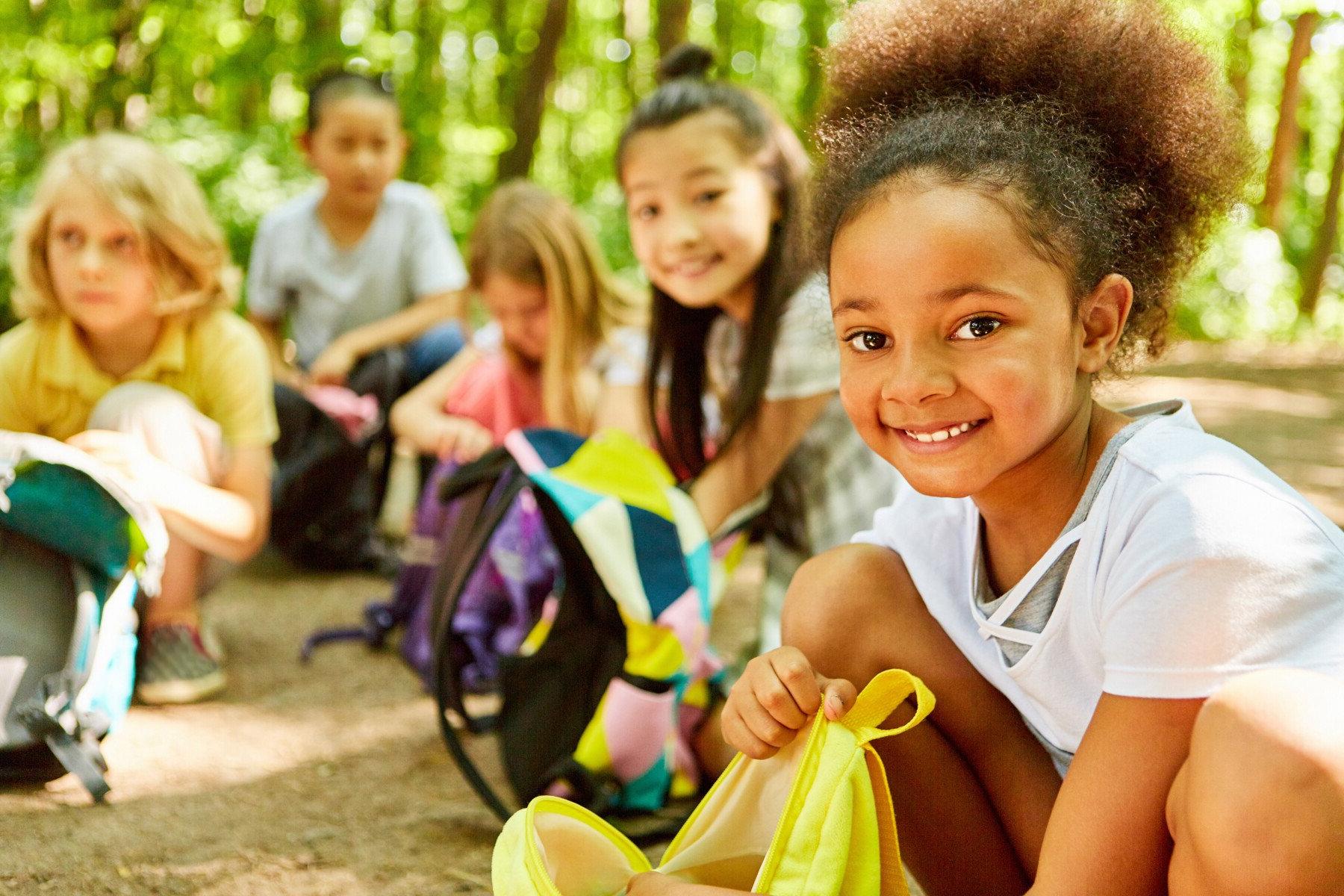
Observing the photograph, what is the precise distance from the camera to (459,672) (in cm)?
239

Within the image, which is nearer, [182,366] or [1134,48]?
[1134,48]

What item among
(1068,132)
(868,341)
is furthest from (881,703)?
(1068,132)

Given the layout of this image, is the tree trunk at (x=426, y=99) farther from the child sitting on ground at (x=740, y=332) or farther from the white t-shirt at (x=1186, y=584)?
the white t-shirt at (x=1186, y=584)

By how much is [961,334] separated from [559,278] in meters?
1.80

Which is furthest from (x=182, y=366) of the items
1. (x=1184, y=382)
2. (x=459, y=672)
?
(x=1184, y=382)

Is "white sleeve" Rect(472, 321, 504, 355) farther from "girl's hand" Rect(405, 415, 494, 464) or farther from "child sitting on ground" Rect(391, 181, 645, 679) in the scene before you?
"girl's hand" Rect(405, 415, 494, 464)

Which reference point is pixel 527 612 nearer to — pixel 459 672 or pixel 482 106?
pixel 459 672

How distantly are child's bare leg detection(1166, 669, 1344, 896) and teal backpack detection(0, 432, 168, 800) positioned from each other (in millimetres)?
1611

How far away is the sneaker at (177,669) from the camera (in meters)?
2.34

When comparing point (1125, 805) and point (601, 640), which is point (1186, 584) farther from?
point (601, 640)

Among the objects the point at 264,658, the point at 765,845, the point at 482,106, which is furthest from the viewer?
the point at 482,106

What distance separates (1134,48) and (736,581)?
7.58 feet

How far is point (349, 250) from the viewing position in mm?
3904

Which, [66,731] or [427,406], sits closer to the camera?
[66,731]
